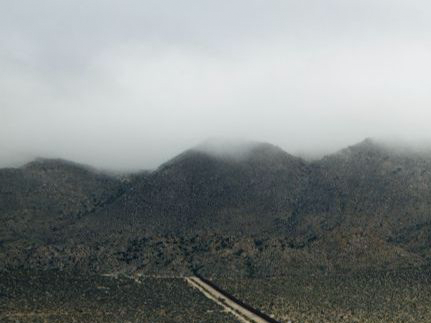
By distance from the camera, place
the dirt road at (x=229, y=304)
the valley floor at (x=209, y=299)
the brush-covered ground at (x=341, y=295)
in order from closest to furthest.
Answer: the valley floor at (x=209, y=299), the dirt road at (x=229, y=304), the brush-covered ground at (x=341, y=295)

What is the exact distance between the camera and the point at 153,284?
161875 mm

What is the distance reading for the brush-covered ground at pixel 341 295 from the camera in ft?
388

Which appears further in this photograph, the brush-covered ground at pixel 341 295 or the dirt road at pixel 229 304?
the brush-covered ground at pixel 341 295

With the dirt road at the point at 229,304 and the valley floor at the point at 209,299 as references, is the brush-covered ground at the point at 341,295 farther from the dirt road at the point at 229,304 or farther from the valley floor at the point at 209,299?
the dirt road at the point at 229,304

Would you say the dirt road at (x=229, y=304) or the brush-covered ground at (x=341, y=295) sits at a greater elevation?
the brush-covered ground at (x=341, y=295)

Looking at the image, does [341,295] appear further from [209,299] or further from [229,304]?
[209,299]

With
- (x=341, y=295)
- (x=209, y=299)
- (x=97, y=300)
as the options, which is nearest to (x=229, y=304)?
(x=209, y=299)

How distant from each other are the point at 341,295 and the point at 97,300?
47.8 metres

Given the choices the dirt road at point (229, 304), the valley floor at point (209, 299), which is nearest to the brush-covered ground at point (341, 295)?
the valley floor at point (209, 299)

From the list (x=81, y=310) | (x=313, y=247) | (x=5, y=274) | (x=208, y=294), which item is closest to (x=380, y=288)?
(x=208, y=294)

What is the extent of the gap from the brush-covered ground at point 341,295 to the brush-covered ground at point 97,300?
11.1 m

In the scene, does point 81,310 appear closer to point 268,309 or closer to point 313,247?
point 268,309

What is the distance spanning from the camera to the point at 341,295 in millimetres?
142000

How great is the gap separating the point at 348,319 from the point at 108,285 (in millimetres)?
60273
